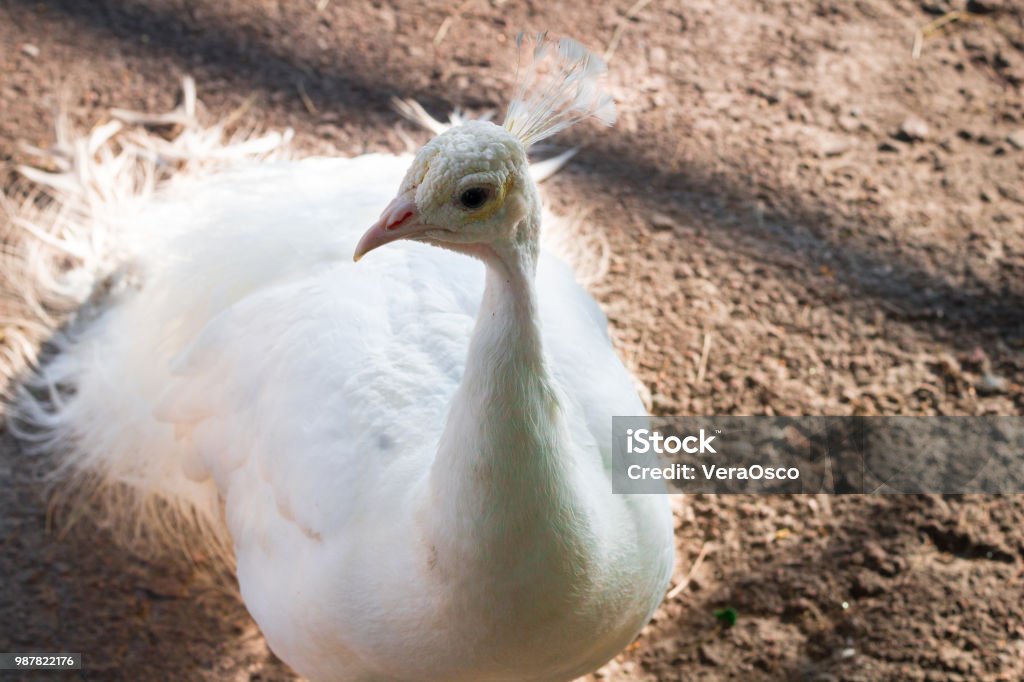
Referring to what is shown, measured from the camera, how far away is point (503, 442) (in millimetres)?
1428

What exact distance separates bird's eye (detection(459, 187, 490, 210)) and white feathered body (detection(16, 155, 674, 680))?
36 centimetres

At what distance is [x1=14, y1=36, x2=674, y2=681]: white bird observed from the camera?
1.41 m

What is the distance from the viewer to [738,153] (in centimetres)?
329

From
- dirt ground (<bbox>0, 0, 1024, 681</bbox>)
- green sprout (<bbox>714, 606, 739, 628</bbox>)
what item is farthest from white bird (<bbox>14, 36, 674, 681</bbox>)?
green sprout (<bbox>714, 606, 739, 628</bbox>)

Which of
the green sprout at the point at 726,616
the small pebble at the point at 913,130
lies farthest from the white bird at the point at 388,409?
the small pebble at the point at 913,130

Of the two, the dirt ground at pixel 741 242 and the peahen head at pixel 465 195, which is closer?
the peahen head at pixel 465 195

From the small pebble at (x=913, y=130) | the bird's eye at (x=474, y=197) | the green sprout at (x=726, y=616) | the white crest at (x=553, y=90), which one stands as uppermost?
the small pebble at (x=913, y=130)

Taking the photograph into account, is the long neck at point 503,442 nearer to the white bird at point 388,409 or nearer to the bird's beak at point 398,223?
the white bird at point 388,409

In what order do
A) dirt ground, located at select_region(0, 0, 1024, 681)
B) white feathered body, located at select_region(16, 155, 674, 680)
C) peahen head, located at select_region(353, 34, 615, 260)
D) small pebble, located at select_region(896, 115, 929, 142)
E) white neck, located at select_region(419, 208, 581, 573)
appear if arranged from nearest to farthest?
peahen head, located at select_region(353, 34, 615, 260)
white neck, located at select_region(419, 208, 581, 573)
white feathered body, located at select_region(16, 155, 674, 680)
dirt ground, located at select_region(0, 0, 1024, 681)
small pebble, located at select_region(896, 115, 929, 142)

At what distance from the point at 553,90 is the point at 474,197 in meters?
0.27

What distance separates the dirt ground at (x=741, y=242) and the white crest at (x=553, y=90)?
1.45m

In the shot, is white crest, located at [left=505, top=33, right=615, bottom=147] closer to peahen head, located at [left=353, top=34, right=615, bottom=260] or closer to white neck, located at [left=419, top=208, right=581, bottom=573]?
peahen head, located at [left=353, top=34, right=615, bottom=260]

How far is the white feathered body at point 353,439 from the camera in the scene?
158cm

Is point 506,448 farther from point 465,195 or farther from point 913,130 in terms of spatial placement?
point 913,130
